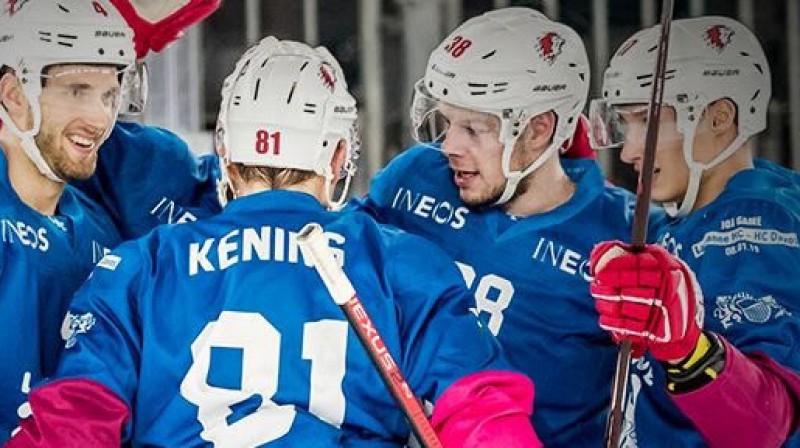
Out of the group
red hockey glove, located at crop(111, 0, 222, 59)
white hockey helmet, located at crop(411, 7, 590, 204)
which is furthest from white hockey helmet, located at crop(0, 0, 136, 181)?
white hockey helmet, located at crop(411, 7, 590, 204)

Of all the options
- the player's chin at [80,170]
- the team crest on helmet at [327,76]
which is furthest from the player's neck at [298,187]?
the player's chin at [80,170]

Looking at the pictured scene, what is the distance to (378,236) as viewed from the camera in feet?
5.82

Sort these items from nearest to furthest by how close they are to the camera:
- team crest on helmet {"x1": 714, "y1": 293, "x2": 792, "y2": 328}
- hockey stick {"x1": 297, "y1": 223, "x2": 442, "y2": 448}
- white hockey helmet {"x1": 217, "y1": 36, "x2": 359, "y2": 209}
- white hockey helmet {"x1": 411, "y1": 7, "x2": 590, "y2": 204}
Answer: hockey stick {"x1": 297, "y1": 223, "x2": 442, "y2": 448}, white hockey helmet {"x1": 217, "y1": 36, "x2": 359, "y2": 209}, team crest on helmet {"x1": 714, "y1": 293, "x2": 792, "y2": 328}, white hockey helmet {"x1": 411, "y1": 7, "x2": 590, "y2": 204}

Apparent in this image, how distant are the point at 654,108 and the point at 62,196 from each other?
30.4 inches

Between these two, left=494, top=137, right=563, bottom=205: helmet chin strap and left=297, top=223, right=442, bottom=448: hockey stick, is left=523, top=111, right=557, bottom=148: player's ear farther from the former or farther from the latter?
left=297, top=223, right=442, bottom=448: hockey stick

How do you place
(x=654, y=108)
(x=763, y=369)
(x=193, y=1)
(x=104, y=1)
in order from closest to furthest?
(x=654, y=108)
(x=763, y=369)
(x=104, y=1)
(x=193, y=1)

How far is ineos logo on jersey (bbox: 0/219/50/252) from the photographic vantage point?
193 cm

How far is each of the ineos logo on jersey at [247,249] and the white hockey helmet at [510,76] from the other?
36cm

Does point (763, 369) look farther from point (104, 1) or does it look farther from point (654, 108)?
point (104, 1)

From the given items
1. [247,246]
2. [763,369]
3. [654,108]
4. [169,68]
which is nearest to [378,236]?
[247,246]

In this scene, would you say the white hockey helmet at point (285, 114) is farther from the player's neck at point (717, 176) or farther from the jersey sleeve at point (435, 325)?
the player's neck at point (717, 176)

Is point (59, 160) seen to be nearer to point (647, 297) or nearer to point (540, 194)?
point (540, 194)

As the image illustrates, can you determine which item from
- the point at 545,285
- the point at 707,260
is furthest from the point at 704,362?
the point at 545,285

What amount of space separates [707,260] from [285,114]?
0.56 metres
